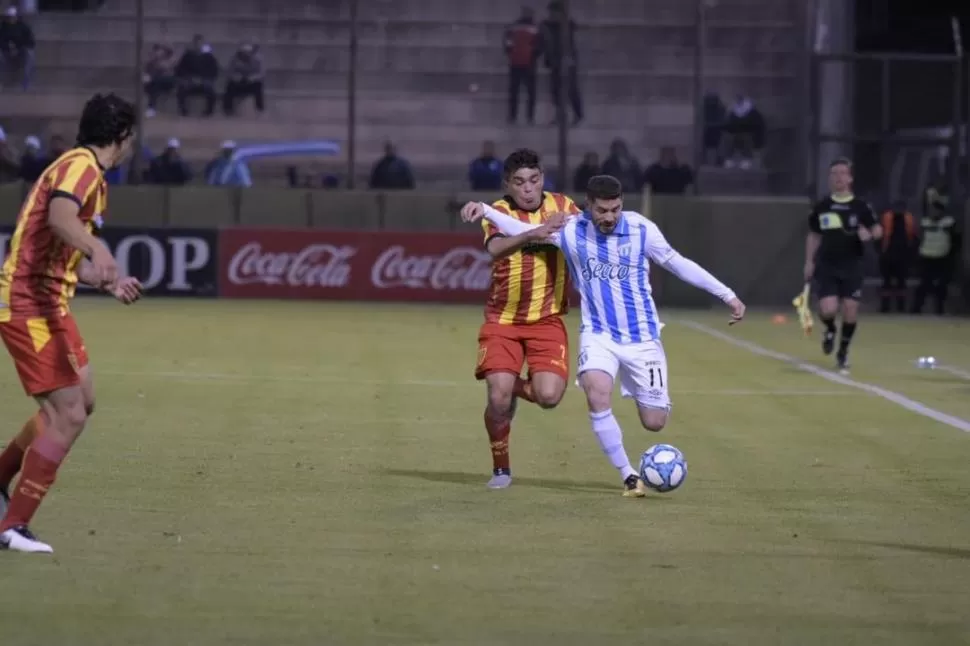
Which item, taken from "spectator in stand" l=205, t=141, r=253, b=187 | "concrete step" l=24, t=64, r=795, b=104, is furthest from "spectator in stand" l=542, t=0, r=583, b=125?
"spectator in stand" l=205, t=141, r=253, b=187

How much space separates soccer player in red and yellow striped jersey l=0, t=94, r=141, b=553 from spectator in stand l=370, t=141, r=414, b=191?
22.3 m

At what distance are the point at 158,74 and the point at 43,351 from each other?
23.9 meters

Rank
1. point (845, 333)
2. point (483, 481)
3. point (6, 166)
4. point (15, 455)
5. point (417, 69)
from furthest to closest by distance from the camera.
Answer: point (417, 69)
point (6, 166)
point (845, 333)
point (483, 481)
point (15, 455)

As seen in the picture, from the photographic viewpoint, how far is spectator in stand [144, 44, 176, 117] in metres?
30.9

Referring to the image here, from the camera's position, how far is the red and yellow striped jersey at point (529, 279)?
10266 mm

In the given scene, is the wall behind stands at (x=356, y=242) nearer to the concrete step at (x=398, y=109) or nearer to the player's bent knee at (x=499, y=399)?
the concrete step at (x=398, y=109)

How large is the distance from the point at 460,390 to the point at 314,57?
17413mm

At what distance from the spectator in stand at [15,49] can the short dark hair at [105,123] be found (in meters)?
24.3

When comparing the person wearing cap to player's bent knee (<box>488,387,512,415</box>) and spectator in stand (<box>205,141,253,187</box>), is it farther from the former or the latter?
player's bent knee (<box>488,387,512,415</box>)

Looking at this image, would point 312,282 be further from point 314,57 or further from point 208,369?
point 208,369

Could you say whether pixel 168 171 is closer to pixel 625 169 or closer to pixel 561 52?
pixel 561 52

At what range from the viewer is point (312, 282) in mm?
28891

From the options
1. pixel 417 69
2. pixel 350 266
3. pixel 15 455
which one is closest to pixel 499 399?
pixel 15 455

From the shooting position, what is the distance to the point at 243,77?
31.7 meters
